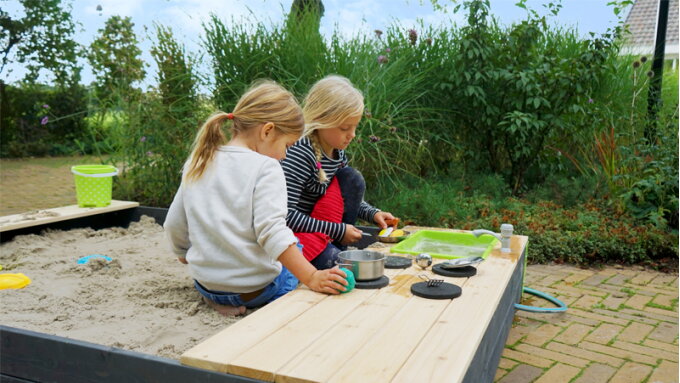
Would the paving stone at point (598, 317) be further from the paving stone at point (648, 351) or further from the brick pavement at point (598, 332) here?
the paving stone at point (648, 351)

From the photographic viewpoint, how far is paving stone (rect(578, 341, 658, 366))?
2553 mm

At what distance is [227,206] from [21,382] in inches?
35.1

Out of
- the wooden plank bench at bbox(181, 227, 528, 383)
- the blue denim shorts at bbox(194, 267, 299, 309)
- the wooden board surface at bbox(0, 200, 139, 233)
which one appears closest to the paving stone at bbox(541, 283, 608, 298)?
the wooden plank bench at bbox(181, 227, 528, 383)

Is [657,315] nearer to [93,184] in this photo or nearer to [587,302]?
[587,302]

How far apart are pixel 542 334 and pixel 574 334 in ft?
0.51

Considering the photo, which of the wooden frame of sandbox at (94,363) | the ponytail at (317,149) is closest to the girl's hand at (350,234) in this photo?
the ponytail at (317,149)

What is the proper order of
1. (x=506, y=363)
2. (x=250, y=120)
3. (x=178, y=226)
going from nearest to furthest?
(x=250, y=120) → (x=178, y=226) → (x=506, y=363)

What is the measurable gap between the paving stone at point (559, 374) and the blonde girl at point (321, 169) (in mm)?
1010

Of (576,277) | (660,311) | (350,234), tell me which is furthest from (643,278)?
(350,234)

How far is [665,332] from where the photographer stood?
2902 millimetres

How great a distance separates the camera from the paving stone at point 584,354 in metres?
2.53

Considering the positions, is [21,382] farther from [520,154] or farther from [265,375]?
[520,154]

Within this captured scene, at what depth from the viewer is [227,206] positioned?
2092 millimetres

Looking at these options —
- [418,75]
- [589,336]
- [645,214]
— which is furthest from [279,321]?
[418,75]
